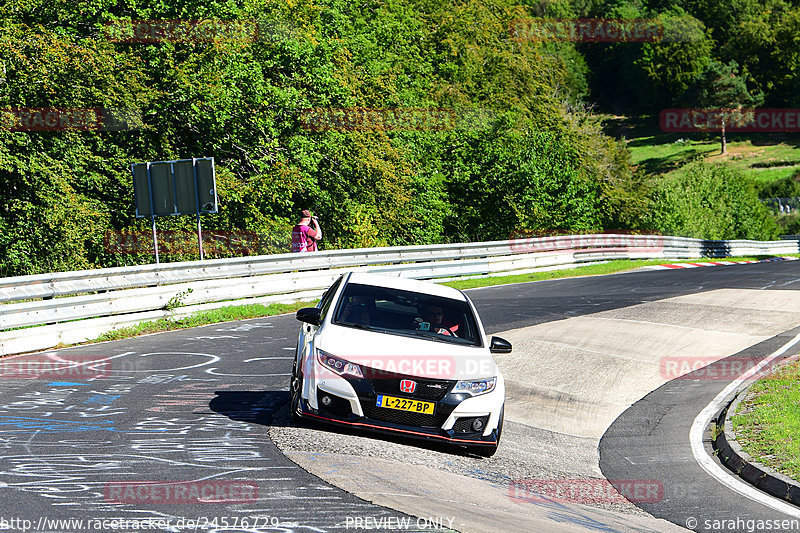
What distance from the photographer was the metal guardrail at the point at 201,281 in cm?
1300

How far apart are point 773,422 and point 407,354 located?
4.33 meters

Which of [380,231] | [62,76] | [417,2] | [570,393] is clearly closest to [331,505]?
[570,393]

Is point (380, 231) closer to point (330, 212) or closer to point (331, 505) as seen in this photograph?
point (330, 212)

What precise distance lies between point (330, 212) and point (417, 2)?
22987mm

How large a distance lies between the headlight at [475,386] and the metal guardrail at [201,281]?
7739 millimetres

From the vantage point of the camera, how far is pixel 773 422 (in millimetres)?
9328

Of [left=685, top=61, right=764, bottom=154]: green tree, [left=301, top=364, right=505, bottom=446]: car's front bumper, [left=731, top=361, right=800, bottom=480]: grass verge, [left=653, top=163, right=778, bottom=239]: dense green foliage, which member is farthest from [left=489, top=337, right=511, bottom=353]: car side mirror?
[left=685, top=61, right=764, bottom=154]: green tree

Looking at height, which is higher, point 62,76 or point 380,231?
point 62,76

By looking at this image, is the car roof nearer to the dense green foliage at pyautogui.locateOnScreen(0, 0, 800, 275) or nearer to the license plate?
the license plate

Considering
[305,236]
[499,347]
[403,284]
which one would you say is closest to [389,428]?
[499,347]

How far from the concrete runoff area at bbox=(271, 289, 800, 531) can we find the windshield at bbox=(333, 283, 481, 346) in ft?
3.67

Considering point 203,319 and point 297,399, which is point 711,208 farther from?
point 297,399

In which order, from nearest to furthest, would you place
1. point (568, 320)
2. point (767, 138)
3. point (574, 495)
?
point (574, 495) → point (568, 320) → point (767, 138)

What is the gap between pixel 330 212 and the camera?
30.2 m
